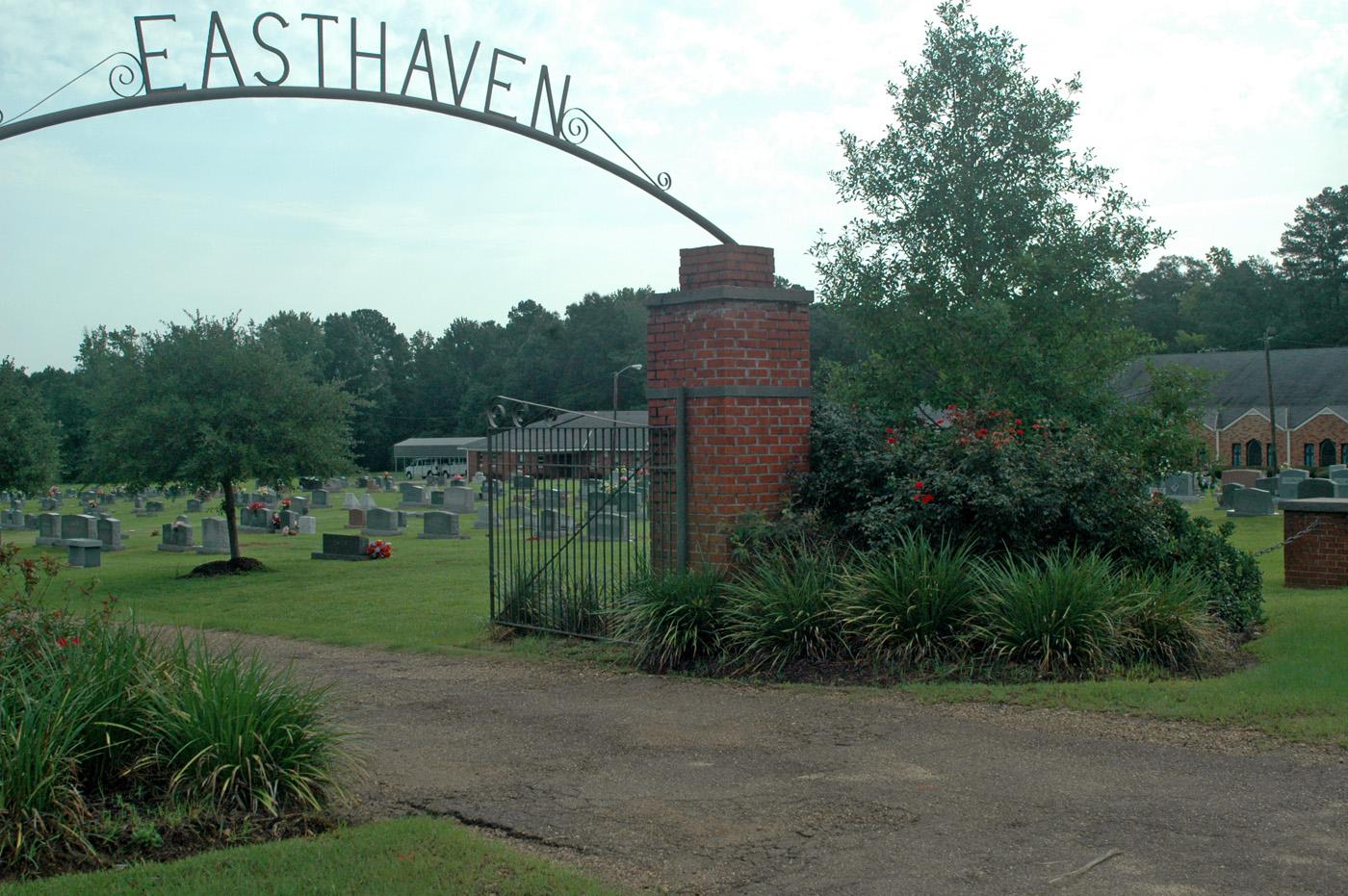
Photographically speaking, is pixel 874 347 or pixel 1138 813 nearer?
pixel 1138 813

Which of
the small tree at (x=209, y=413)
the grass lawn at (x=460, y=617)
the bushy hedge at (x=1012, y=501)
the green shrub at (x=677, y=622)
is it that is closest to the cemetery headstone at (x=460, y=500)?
the grass lawn at (x=460, y=617)

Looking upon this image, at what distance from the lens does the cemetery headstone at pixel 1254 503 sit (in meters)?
27.6

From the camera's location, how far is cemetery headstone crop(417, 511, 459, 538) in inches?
1115

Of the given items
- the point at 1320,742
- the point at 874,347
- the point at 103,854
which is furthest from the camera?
the point at 874,347

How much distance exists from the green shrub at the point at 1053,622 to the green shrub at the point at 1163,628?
16 cm

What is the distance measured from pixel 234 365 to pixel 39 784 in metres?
17.7

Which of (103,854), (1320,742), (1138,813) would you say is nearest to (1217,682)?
(1320,742)

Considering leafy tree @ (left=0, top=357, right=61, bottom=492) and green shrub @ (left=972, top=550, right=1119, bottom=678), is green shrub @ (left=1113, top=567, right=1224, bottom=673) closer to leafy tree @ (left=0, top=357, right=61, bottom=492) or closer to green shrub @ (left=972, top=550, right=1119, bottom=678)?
green shrub @ (left=972, top=550, right=1119, bottom=678)

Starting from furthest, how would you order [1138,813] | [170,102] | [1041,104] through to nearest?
[1041,104] < [170,102] < [1138,813]

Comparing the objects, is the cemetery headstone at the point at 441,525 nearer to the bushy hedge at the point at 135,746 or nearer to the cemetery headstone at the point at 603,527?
the cemetery headstone at the point at 603,527

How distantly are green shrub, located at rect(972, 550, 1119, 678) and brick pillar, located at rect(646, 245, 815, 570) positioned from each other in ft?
8.08

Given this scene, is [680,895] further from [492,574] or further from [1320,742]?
[492,574]

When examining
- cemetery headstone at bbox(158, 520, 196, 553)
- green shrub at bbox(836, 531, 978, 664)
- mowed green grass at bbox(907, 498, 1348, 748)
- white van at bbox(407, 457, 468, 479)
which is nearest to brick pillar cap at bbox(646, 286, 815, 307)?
green shrub at bbox(836, 531, 978, 664)

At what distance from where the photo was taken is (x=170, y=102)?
9.01 m
